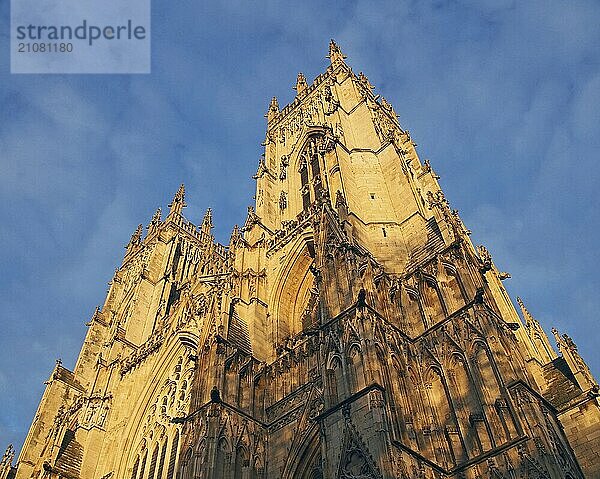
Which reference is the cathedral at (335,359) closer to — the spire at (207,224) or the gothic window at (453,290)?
the gothic window at (453,290)

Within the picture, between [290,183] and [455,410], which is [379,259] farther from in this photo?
[290,183]

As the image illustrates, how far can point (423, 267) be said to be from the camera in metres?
18.4

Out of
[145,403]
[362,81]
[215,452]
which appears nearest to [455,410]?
[215,452]

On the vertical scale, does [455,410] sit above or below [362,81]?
below

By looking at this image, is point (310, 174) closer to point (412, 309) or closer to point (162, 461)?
point (412, 309)

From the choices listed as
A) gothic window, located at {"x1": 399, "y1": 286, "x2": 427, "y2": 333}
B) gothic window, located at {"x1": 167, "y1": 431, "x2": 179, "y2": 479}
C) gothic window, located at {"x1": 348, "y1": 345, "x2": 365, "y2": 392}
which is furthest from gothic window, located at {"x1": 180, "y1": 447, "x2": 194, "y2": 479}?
gothic window, located at {"x1": 399, "y1": 286, "x2": 427, "y2": 333}

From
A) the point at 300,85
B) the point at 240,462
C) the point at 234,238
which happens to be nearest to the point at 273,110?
the point at 300,85

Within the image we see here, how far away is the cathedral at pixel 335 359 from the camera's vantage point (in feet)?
44.2

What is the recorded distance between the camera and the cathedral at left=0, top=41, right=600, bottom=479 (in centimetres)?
1347

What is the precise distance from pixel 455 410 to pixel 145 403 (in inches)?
608

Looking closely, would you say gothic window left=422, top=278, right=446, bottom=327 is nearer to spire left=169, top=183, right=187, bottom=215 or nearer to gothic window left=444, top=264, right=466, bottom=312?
gothic window left=444, top=264, right=466, bottom=312

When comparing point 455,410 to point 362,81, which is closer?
point 455,410

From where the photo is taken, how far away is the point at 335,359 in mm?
15070

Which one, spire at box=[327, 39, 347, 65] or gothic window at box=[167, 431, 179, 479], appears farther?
spire at box=[327, 39, 347, 65]
